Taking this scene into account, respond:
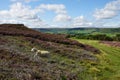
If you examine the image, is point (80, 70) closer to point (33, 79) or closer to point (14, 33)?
point (33, 79)

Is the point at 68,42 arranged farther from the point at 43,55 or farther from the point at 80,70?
the point at 80,70

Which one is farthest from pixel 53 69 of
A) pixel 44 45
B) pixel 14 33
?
pixel 14 33

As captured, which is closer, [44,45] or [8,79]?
[8,79]

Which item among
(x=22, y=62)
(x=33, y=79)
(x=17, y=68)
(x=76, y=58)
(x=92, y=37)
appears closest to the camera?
(x=33, y=79)

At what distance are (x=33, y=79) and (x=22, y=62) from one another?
5004 millimetres

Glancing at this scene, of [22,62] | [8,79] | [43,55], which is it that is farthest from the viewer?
[43,55]

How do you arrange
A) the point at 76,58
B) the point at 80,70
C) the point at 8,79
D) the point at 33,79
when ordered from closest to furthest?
the point at 8,79 < the point at 33,79 < the point at 80,70 < the point at 76,58

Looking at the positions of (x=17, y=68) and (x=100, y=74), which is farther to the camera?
(x=100, y=74)

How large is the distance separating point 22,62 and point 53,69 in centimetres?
302

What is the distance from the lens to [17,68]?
1977 centimetres

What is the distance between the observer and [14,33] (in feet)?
149

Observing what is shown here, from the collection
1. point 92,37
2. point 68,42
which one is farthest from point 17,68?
point 92,37

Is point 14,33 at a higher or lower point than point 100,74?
higher

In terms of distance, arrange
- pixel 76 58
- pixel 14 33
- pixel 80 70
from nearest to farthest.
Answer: pixel 80 70
pixel 76 58
pixel 14 33
